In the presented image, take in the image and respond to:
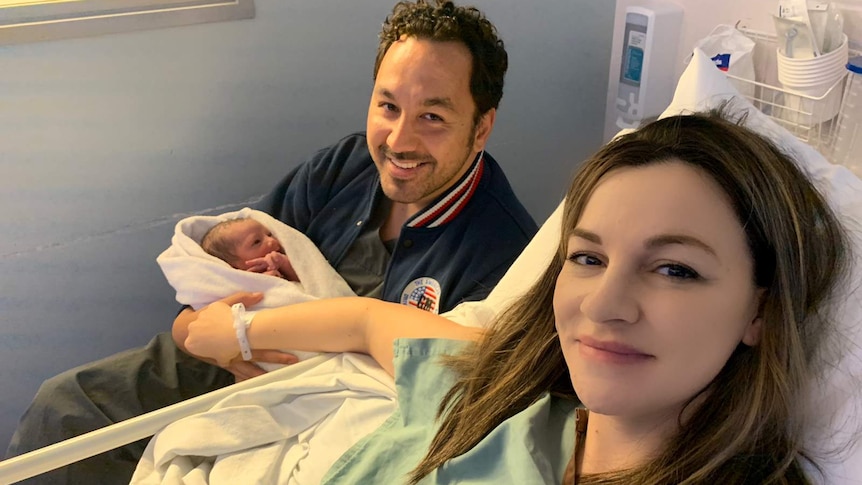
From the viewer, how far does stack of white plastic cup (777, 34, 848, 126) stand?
126cm

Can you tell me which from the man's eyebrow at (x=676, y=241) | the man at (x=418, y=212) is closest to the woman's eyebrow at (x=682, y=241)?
the man's eyebrow at (x=676, y=241)

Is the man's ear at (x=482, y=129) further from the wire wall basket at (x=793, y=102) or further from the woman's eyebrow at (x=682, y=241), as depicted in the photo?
the woman's eyebrow at (x=682, y=241)

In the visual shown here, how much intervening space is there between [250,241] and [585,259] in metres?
0.88

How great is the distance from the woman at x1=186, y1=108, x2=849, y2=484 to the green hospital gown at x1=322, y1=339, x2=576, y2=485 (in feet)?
0.10

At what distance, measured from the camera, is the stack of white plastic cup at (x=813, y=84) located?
4.13ft

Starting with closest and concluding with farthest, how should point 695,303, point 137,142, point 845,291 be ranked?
point 695,303 < point 845,291 < point 137,142

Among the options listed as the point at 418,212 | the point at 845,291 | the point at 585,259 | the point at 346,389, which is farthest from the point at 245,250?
the point at 845,291

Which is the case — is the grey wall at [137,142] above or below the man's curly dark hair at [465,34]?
below

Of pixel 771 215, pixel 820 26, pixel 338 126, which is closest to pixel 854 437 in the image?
pixel 771 215

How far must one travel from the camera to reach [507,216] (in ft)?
5.01

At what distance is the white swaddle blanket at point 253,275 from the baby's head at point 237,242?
0.02 m

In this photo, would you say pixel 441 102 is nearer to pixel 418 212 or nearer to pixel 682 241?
pixel 418 212

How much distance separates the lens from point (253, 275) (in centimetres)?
148

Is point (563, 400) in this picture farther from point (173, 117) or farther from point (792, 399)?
point (173, 117)
